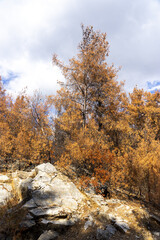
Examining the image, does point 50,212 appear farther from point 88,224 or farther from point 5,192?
point 5,192

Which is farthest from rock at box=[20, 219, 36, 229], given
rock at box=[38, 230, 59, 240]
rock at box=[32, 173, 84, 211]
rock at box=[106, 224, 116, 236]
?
rock at box=[106, 224, 116, 236]

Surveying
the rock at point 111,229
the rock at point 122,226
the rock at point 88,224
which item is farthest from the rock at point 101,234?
the rock at point 122,226

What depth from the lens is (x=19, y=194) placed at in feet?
27.3

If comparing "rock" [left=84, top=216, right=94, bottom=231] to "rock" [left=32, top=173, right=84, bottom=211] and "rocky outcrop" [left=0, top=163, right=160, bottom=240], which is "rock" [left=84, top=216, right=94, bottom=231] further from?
"rock" [left=32, top=173, right=84, bottom=211]

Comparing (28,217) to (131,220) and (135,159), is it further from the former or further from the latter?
(135,159)

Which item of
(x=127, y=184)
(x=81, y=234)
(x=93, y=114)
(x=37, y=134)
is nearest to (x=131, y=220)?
(x=81, y=234)

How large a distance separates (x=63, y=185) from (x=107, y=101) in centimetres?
1420

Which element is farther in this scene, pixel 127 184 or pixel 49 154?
pixel 49 154

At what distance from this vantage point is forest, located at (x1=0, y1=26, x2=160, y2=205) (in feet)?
35.1

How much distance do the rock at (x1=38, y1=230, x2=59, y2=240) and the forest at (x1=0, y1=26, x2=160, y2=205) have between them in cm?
467

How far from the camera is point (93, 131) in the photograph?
54.3ft

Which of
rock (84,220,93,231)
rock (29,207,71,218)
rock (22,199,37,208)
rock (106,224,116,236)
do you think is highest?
rock (22,199,37,208)

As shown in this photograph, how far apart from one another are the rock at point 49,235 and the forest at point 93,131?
4673mm

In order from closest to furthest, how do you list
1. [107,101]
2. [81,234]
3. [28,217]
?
[81,234] → [28,217] → [107,101]
